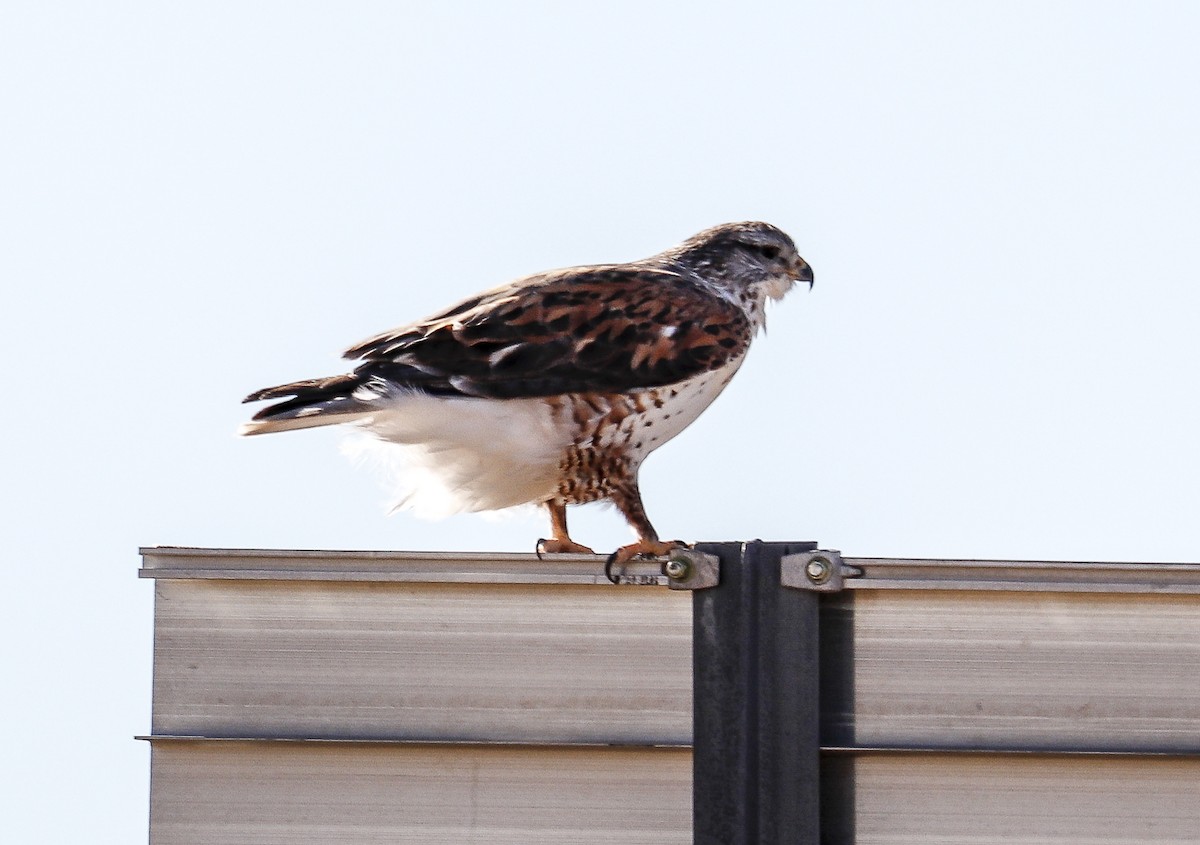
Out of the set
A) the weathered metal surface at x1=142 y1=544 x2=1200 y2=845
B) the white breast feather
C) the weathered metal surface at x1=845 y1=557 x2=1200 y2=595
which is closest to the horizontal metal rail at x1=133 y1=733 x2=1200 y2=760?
the weathered metal surface at x1=142 y1=544 x2=1200 y2=845

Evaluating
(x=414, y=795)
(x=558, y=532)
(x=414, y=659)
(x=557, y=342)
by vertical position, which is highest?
(x=557, y=342)

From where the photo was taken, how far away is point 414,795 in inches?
124

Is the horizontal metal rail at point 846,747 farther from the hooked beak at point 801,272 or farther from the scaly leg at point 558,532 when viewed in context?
the hooked beak at point 801,272

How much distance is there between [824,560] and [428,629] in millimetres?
759

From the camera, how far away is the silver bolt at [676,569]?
3129mm

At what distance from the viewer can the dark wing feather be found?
543 centimetres

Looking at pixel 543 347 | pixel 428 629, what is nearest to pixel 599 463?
pixel 543 347

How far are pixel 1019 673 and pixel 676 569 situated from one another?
670mm

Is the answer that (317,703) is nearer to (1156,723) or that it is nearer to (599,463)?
(1156,723)

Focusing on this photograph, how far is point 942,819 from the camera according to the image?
10.1 feet

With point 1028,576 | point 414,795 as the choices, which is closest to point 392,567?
point 414,795

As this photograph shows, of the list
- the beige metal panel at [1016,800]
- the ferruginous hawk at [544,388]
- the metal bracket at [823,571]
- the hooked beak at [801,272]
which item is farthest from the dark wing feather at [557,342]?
the beige metal panel at [1016,800]

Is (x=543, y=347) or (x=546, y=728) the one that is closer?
(x=546, y=728)

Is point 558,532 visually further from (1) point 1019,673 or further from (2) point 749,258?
(1) point 1019,673
